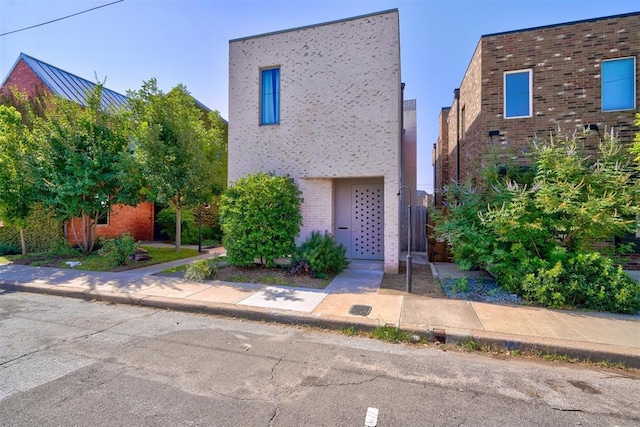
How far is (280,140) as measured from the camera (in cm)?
1036

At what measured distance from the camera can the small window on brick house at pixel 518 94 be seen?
31.7ft

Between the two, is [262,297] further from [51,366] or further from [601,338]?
[601,338]

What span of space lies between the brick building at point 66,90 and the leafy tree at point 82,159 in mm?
4021

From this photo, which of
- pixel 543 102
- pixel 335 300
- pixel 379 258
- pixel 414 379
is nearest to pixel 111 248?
pixel 335 300

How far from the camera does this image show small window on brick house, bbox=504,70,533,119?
967cm

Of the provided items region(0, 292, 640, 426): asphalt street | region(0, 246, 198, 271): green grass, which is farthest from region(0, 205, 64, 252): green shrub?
region(0, 292, 640, 426): asphalt street

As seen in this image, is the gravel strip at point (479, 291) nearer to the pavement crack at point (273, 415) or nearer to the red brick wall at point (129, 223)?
the pavement crack at point (273, 415)

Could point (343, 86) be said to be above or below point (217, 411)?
above

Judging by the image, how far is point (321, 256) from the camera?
328 inches

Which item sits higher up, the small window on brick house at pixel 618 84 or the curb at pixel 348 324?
the small window on brick house at pixel 618 84

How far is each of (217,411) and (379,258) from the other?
8.23 metres

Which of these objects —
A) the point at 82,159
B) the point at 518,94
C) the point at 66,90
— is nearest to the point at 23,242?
the point at 82,159

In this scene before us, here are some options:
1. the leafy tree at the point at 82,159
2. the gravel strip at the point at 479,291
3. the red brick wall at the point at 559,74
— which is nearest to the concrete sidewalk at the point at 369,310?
the gravel strip at the point at 479,291

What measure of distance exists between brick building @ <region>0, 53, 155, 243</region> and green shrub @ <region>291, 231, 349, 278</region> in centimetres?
1061
